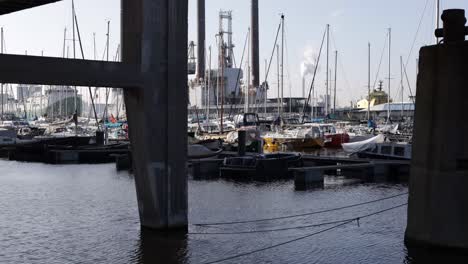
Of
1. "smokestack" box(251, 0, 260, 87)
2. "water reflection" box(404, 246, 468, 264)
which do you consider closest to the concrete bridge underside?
"water reflection" box(404, 246, 468, 264)

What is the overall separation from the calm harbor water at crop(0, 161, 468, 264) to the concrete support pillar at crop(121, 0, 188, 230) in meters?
1.50

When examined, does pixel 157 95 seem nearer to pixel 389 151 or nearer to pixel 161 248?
pixel 161 248

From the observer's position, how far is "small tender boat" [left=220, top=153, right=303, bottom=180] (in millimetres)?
40875

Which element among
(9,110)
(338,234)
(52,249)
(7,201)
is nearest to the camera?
(52,249)

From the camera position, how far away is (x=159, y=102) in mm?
19391

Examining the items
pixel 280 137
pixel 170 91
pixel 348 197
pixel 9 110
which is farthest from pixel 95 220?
pixel 9 110

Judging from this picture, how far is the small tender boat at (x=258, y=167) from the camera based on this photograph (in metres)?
40.9

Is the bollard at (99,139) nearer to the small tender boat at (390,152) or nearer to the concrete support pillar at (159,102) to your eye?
the small tender boat at (390,152)

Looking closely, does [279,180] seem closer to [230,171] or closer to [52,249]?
[230,171]

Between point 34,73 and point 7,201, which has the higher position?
point 34,73

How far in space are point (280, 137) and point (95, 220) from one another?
50.4 m

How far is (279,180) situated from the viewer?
132ft

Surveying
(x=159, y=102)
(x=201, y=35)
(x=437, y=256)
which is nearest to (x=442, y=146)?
(x=437, y=256)

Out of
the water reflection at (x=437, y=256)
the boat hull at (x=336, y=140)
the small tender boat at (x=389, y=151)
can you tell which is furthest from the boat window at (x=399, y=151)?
the boat hull at (x=336, y=140)
